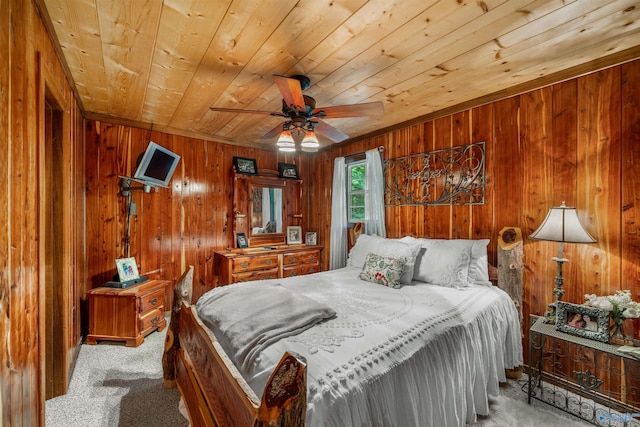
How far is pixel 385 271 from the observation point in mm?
2408

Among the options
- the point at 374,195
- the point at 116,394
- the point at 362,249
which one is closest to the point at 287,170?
the point at 374,195

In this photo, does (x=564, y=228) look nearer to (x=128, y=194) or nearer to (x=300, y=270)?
(x=300, y=270)

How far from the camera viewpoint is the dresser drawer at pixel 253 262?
3404 mm

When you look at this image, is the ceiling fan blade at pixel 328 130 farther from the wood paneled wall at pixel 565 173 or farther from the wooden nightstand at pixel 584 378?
the wooden nightstand at pixel 584 378

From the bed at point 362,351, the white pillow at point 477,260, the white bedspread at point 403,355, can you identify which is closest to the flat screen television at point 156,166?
the bed at point 362,351

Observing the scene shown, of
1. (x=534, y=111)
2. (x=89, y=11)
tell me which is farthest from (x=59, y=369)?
(x=534, y=111)

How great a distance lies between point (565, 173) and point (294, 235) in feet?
11.0

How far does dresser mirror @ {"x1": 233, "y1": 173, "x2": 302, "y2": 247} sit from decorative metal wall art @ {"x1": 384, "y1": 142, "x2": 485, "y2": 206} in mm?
1667

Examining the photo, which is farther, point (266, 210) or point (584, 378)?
point (266, 210)

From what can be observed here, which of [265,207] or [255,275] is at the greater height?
[265,207]

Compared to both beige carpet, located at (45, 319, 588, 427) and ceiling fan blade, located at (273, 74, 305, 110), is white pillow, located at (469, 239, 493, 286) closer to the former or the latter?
beige carpet, located at (45, 319, 588, 427)

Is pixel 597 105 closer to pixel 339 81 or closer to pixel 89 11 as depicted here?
pixel 339 81

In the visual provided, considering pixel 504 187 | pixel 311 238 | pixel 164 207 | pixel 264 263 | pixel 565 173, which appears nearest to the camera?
pixel 565 173

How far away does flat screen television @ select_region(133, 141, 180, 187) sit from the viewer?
301cm
